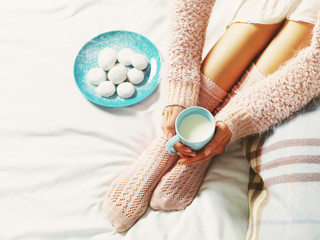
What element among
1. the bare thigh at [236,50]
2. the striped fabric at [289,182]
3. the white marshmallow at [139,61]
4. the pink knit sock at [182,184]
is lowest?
the pink knit sock at [182,184]

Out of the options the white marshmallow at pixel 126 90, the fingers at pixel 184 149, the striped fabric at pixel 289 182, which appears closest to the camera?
the striped fabric at pixel 289 182

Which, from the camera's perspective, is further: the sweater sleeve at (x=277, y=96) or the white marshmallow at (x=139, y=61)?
the white marshmallow at (x=139, y=61)

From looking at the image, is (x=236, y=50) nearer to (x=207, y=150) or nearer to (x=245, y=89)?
(x=245, y=89)

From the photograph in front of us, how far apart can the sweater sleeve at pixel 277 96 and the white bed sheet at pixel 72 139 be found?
0.15m

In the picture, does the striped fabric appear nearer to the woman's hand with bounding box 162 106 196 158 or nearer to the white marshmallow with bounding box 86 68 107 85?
the woman's hand with bounding box 162 106 196 158

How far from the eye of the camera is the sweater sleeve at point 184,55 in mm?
684

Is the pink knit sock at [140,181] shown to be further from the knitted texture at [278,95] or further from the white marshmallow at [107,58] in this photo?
the white marshmallow at [107,58]

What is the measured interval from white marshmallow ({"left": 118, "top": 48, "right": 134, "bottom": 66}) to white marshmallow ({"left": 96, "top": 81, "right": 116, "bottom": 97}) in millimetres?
87

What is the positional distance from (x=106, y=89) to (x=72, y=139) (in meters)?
0.18

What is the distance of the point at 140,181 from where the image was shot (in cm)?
73

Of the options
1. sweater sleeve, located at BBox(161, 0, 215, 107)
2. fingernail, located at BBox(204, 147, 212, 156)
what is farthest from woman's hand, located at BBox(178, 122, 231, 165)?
sweater sleeve, located at BBox(161, 0, 215, 107)

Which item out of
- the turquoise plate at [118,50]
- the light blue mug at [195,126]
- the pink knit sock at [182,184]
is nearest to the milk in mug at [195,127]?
the light blue mug at [195,126]

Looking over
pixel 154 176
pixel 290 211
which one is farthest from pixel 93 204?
pixel 290 211

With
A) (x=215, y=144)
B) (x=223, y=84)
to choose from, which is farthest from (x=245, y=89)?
(x=215, y=144)
